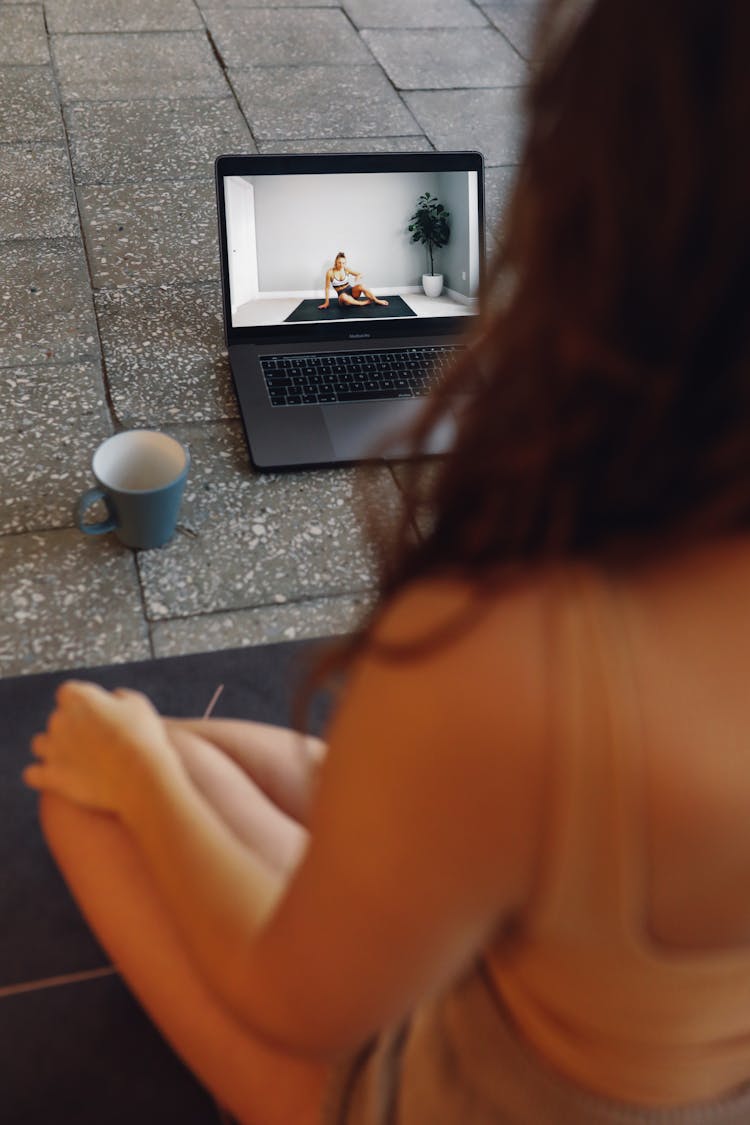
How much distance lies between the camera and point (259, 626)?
4.59 ft

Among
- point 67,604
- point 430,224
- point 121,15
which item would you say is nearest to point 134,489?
point 67,604

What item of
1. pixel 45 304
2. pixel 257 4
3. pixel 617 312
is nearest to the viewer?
pixel 617 312

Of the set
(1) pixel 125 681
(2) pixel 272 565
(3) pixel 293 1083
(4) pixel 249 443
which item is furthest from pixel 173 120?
(3) pixel 293 1083

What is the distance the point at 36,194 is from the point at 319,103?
30.7 inches

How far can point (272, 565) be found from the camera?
1.48 metres

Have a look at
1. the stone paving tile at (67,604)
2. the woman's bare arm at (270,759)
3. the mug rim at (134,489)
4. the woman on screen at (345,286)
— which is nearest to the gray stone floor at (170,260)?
the stone paving tile at (67,604)

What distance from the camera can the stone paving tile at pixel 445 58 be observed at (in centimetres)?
279

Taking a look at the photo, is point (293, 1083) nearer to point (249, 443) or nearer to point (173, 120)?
point (249, 443)

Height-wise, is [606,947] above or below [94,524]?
above

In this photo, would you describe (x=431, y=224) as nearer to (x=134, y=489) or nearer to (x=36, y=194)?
(x=134, y=489)

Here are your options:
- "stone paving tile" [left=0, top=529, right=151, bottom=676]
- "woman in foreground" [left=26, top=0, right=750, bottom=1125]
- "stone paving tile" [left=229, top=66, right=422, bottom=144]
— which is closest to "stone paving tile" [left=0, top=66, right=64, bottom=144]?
"stone paving tile" [left=229, top=66, right=422, bottom=144]

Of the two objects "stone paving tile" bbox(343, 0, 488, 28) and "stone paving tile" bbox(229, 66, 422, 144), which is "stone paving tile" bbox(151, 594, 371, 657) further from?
"stone paving tile" bbox(343, 0, 488, 28)

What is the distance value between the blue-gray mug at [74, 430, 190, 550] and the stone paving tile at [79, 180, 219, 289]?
0.70m

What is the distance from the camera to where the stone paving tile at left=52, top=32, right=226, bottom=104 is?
8.61 ft
